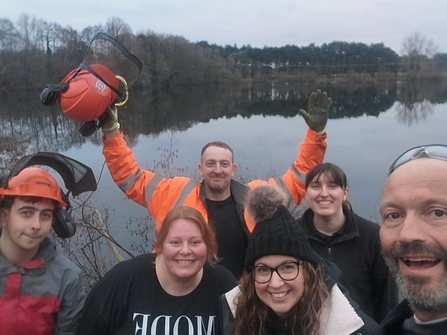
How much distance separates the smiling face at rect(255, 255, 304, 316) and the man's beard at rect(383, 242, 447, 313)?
23.3 inches

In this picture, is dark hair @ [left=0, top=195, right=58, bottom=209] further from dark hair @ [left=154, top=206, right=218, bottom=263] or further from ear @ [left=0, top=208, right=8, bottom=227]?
dark hair @ [left=154, top=206, right=218, bottom=263]

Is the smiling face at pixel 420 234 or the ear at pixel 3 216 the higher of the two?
the smiling face at pixel 420 234

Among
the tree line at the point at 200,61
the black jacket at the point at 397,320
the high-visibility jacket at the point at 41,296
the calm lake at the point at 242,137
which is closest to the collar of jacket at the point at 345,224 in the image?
the black jacket at the point at 397,320

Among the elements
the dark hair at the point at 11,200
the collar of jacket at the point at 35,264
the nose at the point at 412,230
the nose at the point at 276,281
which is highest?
the nose at the point at 412,230

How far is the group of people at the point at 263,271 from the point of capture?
150 centimetres

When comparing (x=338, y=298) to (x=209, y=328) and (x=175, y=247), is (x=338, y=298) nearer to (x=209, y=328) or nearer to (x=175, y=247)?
(x=209, y=328)

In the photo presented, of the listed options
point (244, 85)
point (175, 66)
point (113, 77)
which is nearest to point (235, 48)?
point (244, 85)

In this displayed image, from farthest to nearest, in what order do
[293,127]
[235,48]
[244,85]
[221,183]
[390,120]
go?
[235,48], [244,85], [390,120], [293,127], [221,183]

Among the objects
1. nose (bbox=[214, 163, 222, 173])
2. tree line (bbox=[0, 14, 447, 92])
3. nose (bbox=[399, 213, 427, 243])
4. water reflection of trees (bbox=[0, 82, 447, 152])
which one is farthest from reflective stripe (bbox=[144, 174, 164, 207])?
tree line (bbox=[0, 14, 447, 92])

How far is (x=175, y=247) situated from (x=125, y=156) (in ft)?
5.08

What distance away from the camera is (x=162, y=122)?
26.2 metres

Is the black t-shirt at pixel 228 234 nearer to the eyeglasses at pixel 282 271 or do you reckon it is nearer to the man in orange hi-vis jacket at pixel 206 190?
the man in orange hi-vis jacket at pixel 206 190

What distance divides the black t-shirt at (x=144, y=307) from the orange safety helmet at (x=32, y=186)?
54 cm

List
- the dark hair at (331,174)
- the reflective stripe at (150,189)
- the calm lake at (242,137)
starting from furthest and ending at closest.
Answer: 1. the calm lake at (242,137)
2. the reflective stripe at (150,189)
3. the dark hair at (331,174)
